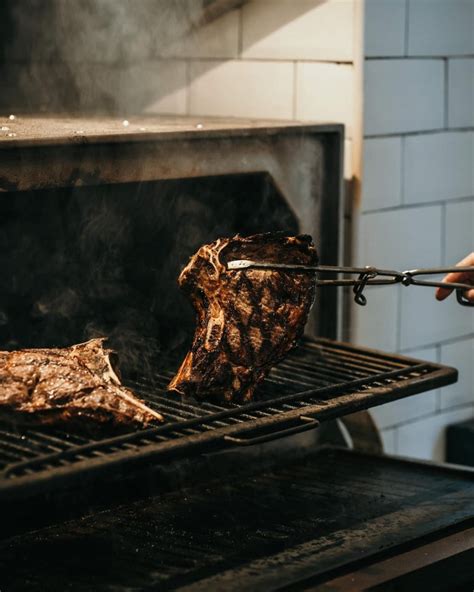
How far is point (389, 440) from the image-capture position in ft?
9.82

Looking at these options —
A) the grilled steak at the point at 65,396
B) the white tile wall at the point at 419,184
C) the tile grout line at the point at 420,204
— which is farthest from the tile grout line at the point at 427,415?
the grilled steak at the point at 65,396

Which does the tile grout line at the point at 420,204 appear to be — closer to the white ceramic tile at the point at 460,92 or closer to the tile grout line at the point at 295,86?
the white ceramic tile at the point at 460,92

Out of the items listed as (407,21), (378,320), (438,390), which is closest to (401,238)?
(378,320)

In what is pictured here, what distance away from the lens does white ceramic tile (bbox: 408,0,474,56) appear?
287 centimetres

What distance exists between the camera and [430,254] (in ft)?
9.87

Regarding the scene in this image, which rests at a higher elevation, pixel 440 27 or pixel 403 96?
pixel 440 27

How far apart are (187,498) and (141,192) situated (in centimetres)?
69

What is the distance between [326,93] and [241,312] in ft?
3.13

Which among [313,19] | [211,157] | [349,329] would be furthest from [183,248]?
[313,19]

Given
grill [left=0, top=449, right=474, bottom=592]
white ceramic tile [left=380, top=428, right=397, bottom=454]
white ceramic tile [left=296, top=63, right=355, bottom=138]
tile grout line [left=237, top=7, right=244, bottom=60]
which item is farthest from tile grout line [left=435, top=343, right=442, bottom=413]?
tile grout line [left=237, top=7, right=244, bottom=60]

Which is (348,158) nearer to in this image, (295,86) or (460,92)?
(295,86)

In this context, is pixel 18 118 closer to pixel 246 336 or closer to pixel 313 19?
pixel 313 19

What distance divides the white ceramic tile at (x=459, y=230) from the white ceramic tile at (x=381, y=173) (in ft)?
0.75

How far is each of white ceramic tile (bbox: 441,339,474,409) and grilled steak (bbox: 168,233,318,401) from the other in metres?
1.04
